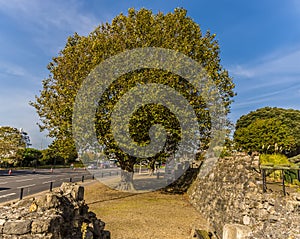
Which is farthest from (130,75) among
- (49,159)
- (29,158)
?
(49,159)

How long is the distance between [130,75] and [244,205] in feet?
33.3

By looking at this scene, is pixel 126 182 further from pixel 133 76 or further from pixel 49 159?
pixel 49 159

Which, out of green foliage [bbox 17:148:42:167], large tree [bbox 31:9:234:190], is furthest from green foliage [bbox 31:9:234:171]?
green foliage [bbox 17:148:42:167]

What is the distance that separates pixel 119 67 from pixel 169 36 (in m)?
4.52

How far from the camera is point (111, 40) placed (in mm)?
16547

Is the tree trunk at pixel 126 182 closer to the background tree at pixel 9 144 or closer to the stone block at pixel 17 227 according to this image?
the stone block at pixel 17 227

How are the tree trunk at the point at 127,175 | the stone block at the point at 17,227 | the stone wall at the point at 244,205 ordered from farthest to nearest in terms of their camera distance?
the tree trunk at the point at 127,175
the stone wall at the point at 244,205
the stone block at the point at 17,227

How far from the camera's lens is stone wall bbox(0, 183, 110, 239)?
14.1ft

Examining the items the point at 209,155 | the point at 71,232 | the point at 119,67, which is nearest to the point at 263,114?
the point at 209,155

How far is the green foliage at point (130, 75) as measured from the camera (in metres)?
14.7

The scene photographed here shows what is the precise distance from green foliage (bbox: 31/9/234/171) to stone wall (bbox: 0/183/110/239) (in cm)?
868

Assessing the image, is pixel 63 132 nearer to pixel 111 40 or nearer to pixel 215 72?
pixel 111 40

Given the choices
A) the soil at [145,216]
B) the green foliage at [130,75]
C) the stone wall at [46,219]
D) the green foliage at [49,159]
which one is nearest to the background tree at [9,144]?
the green foliage at [49,159]

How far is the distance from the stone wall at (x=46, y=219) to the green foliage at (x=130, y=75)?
868 centimetres
